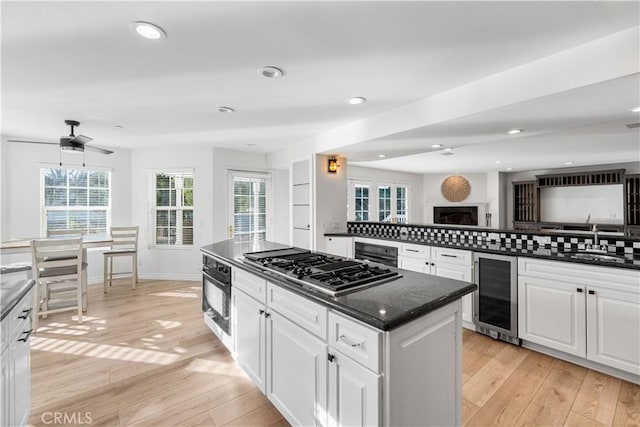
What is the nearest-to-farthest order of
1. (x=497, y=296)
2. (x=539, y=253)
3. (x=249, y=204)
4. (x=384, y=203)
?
1. (x=539, y=253)
2. (x=497, y=296)
3. (x=249, y=204)
4. (x=384, y=203)

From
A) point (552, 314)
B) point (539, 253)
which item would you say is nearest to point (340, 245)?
point (539, 253)

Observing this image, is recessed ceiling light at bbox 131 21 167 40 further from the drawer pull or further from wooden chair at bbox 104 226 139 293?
wooden chair at bbox 104 226 139 293

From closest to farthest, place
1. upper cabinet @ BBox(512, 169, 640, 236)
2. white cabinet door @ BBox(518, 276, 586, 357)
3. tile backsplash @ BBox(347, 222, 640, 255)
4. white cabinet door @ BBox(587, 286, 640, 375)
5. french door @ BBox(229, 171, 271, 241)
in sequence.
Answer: white cabinet door @ BBox(587, 286, 640, 375) → white cabinet door @ BBox(518, 276, 586, 357) → tile backsplash @ BBox(347, 222, 640, 255) → french door @ BBox(229, 171, 271, 241) → upper cabinet @ BBox(512, 169, 640, 236)

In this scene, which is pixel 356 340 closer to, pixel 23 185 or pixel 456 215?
pixel 23 185

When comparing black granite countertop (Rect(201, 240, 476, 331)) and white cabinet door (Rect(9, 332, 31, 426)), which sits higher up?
black granite countertop (Rect(201, 240, 476, 331))

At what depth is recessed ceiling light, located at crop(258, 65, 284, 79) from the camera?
218cm

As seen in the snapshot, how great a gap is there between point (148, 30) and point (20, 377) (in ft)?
6.71

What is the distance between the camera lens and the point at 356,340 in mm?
1227

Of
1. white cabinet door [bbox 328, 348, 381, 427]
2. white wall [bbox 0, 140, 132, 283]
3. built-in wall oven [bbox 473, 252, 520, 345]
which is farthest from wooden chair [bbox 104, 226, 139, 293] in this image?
built-in wall oven [bbox 473, 252, 520, 345]

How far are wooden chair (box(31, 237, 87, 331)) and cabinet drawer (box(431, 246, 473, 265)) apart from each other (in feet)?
13.4

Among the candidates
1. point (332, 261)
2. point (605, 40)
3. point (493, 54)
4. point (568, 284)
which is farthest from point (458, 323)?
point (605, 40)

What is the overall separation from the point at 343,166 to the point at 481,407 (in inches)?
136

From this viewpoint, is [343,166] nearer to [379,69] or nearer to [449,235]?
[449,235]

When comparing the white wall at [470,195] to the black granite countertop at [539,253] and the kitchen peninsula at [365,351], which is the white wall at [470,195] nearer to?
Result: the black granite countertop at [539,253]
